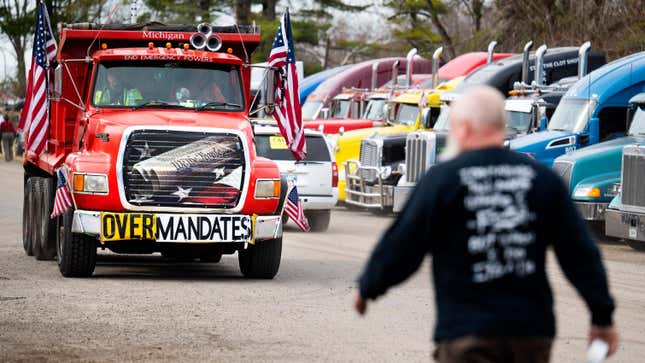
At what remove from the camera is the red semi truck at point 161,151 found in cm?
1291

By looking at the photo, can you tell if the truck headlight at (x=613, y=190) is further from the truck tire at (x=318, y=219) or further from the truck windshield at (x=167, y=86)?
the truck windshield at (x=167, y=86)

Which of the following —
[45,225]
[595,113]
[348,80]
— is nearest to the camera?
[45,225]

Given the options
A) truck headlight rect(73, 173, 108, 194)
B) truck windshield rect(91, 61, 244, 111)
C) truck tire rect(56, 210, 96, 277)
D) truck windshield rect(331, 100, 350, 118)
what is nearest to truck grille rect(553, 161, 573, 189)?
truck windshield rect(91, 61, 244, 111)

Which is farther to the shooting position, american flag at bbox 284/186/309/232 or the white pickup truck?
the white pickup truck

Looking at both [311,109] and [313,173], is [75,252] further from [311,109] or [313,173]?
[311,109]

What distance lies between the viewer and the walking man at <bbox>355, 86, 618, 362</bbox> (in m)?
4.62

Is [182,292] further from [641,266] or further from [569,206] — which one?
[569,206]

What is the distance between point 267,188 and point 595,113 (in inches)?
375

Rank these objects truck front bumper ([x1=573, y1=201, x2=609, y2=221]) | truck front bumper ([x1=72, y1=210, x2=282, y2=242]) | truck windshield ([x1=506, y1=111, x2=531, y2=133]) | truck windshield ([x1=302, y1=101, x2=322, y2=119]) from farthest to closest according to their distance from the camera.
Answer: truck windshield ([x1=302, y1=101, x2=322, y2=119]) → truck windshield ([x1=506, y1=111, x2=531, y2=133]) → truck front bumper ([x1=573, y1=201, x2=609, y2=221]) → truck front bumper ([x1=72, y1=210, x2=282, y2=242])

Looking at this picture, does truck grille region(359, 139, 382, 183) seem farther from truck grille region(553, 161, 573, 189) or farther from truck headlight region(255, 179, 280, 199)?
truck headlight region(255, 179, 280, 199)

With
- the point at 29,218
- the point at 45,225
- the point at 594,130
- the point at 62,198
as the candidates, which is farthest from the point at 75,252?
the point at 594,130

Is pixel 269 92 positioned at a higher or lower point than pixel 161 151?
higher

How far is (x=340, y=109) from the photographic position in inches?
1283

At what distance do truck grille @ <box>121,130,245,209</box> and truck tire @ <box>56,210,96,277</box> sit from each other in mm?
679
